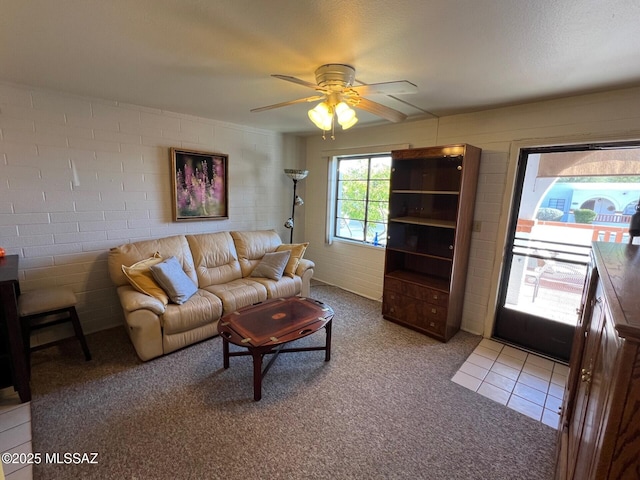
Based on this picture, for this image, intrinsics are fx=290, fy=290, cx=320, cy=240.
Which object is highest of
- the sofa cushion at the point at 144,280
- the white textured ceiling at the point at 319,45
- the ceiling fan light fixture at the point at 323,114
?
the white textured ceiling at the point at 319,45

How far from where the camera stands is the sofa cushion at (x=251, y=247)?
12.0 ft

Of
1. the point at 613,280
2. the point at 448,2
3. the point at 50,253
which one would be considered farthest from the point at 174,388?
the point at 448,2

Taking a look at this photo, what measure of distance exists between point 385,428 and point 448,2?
2.34 m

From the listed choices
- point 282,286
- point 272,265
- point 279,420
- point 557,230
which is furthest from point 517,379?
point 272,265

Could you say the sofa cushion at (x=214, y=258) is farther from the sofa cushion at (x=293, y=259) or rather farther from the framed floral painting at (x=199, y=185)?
the sofa cushion at (x=293, y=259)

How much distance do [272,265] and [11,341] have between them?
7.20ft

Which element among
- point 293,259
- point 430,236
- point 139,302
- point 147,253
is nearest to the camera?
point 139,302

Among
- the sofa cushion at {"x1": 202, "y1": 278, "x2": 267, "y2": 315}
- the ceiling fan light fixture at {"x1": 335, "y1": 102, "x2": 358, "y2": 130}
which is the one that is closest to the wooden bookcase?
the ceiling fan light fixture at {"x1": 335, "y1": 102, "x2": 358, "y2": 130}

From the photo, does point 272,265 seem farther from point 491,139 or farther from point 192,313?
point 491,139

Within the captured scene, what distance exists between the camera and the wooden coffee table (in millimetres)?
2074

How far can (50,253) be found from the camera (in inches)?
107

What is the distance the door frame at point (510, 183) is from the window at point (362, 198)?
4.38 ft

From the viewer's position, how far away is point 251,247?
12.3 ft

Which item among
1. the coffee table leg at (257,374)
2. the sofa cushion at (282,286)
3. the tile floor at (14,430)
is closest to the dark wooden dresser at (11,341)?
the tile floor at (14,430)
